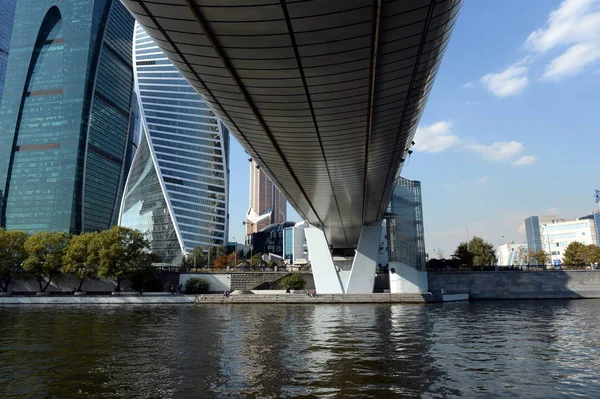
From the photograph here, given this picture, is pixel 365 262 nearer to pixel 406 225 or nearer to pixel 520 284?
pixel 406 225

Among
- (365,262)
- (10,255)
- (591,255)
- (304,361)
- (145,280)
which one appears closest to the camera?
(304,361)

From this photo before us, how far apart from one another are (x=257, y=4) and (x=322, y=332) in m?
15.2

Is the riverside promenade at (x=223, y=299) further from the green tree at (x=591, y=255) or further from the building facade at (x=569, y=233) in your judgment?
the building facade at (x=569, y=233)

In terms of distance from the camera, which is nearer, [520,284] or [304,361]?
[304,361]

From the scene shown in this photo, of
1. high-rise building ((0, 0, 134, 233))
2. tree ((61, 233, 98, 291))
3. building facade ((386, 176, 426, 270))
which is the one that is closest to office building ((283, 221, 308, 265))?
high-rise building ((0, 0, 134, 233))

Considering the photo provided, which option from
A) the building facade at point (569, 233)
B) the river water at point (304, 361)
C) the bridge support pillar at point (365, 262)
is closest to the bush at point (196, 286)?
the bridge support pillar at point (365, 262)

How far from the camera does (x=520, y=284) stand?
4834cm

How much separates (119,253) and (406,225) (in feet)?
103

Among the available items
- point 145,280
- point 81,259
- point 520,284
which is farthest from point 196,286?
point 520,284

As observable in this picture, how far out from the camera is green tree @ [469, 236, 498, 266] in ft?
202

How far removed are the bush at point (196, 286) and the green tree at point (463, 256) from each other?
3640 cm

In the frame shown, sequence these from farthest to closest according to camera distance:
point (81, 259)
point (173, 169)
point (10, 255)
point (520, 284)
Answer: point (173, 169), point (520, 284), point (81, 259), point (10, 255)

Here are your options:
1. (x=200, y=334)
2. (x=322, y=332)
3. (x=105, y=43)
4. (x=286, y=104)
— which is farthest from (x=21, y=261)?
(x=105, y=43)

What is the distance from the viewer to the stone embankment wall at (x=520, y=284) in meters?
47.2
